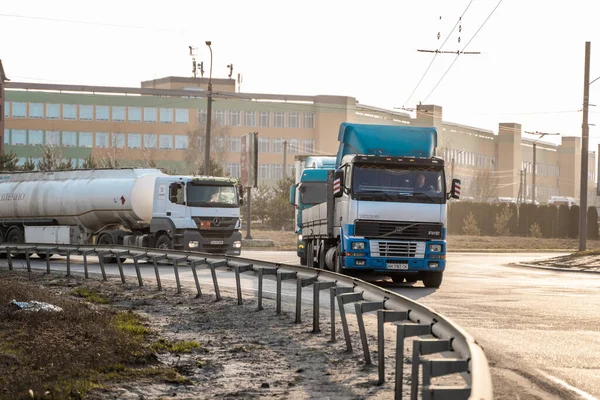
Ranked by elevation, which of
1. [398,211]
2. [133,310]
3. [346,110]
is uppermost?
[346,110]

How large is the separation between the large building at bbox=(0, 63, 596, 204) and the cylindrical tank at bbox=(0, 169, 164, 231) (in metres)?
70.5

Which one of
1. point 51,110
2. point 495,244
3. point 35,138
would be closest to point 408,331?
point 495,244

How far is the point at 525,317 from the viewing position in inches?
655

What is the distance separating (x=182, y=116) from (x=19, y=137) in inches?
718

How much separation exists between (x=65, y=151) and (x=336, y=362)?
114 m

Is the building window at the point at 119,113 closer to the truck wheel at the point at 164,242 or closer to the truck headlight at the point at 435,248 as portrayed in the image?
the truck wheel at the point at 164,242

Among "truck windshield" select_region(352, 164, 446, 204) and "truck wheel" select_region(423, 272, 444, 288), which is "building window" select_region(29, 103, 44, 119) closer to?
"truck wheel" select_region(423, 272, 444, 288)

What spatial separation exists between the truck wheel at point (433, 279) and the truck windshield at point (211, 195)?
11.6 metres

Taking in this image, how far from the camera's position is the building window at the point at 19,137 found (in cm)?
12138

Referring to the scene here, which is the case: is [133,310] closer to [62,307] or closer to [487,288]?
[62,307]

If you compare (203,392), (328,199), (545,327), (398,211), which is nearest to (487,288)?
(398,211)

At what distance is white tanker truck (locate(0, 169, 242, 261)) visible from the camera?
3469 cm

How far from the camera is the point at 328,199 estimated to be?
25516 millimetres

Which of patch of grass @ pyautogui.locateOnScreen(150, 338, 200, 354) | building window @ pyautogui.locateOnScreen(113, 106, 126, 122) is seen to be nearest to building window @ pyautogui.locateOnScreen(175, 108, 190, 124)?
building window @ pyautogui.locateOnScreen(113, 106, 126, 122)
